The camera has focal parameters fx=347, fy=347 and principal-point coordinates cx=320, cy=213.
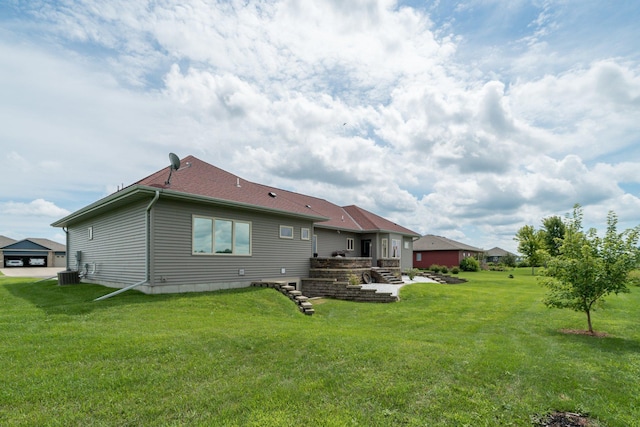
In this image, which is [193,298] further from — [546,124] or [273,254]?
[546,124]

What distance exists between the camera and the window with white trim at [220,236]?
460 inches

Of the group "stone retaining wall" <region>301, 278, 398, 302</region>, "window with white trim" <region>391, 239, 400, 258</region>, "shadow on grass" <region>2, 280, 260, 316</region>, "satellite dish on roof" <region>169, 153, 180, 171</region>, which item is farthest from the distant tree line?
"window with white trim" <region>391, 239, 400, 258</region>

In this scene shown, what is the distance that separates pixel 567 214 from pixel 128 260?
13577 mm

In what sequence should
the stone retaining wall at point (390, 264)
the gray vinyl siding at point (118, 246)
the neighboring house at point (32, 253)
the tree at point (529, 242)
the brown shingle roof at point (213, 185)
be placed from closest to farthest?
the gray vinyl siding at point (118, 246) < the brown shingle roof at point (213, 185) < the stone retaining wall at point (390, 264) < the tree at point (529, 242) < the neighboring house at point (32, 253)

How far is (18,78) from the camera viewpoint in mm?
10008

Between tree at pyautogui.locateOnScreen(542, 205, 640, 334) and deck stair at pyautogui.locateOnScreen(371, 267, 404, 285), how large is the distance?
10.2 m

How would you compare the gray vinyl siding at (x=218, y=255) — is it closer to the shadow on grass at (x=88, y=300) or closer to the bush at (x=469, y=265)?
the shadow on grass at (x=88, y=300)

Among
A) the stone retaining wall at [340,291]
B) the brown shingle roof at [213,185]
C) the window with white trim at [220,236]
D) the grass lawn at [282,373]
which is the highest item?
the brown shingle roof at [213,185]

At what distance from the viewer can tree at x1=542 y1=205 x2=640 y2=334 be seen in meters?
8.00

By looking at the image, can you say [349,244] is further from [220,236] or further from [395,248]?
[220,236]

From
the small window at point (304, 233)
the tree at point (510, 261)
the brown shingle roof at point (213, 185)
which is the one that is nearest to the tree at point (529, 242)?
the tree at point (510, 261)

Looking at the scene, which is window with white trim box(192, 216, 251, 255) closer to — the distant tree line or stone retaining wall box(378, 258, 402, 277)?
the distant tree line

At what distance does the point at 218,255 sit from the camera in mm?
12219

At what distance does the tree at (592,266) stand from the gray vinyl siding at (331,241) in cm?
1334
